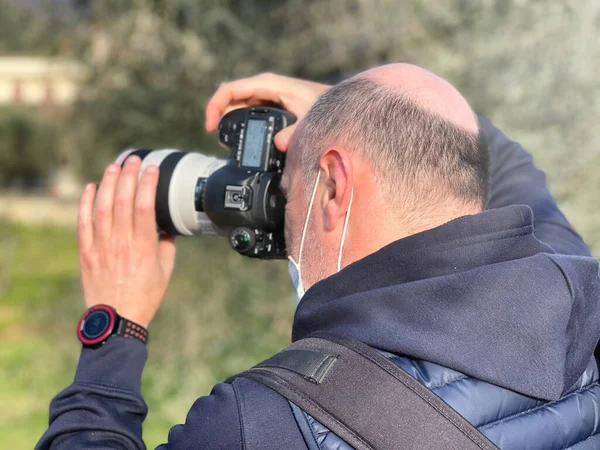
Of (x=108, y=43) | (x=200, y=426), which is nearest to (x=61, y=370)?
(x=108, y=43)

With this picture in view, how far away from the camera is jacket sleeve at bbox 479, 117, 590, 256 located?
1.83m

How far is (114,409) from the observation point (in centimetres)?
153

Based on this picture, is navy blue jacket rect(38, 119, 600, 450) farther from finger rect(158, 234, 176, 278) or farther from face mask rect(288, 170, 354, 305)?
finger rect(158, 234, 176, 278)

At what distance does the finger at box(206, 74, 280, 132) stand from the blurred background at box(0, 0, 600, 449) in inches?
107

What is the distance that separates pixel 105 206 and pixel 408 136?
771mm

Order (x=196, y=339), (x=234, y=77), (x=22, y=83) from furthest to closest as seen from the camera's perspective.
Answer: (x=22, y=83) → (x=196, y=339) → (x=234, y=77)

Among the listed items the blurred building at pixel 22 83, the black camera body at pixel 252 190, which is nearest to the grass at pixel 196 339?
the black camera body at pixel 252 190

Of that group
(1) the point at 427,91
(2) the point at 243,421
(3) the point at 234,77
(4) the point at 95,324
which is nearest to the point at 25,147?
(3) the point at 234,77

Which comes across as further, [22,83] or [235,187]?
[22,83]

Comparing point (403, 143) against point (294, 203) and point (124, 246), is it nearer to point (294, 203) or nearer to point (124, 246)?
point (294, 203)

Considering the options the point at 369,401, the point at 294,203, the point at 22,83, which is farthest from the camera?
the point at 22,83

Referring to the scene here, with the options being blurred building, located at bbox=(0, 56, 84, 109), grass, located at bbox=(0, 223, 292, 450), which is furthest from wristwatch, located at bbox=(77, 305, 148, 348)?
blurred building, located at bbox=(0, 56, 84, 109)

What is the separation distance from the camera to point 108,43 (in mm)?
5691

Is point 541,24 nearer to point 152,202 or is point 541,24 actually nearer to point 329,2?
point 329,2
